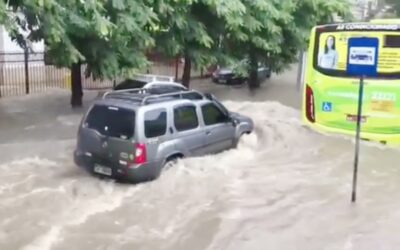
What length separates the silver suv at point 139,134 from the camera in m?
8.82

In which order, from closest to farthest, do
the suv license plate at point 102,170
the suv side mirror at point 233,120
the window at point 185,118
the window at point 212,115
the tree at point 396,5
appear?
the suv license plate at point 102,170 < the window at point 185,118 < the window at point 212,115 < the suv side mirror at point 233,120 < the tree at point 396,5

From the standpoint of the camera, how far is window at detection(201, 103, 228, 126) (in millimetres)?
10117

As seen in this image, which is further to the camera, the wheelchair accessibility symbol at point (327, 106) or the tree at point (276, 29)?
the tree at point (276, 29)

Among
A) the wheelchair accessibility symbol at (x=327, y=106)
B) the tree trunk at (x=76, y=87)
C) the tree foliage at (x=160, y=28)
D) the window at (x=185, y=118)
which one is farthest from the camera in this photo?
the tree trunk at (x=76, y=87)

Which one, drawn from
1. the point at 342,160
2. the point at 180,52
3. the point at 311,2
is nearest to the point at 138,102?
the point at 342,160

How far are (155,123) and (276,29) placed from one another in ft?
33.7

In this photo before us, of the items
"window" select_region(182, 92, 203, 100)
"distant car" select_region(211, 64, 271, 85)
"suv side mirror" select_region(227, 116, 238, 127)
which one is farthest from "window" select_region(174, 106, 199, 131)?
"distant car" select_region(211, 64, 271, 85)

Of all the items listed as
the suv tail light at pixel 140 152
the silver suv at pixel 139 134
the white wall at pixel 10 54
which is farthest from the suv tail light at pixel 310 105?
the white wall at pixel 10 54

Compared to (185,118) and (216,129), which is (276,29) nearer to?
(216,129)

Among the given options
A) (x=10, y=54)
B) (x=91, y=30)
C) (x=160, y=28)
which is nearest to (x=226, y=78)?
(x=10, y=54)

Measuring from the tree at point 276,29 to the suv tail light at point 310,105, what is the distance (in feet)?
18.5

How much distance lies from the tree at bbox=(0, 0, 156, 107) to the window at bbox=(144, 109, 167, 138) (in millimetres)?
3067

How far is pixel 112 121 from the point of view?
9008 mm

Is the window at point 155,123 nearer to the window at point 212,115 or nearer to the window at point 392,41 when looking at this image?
the window at point 212,115
